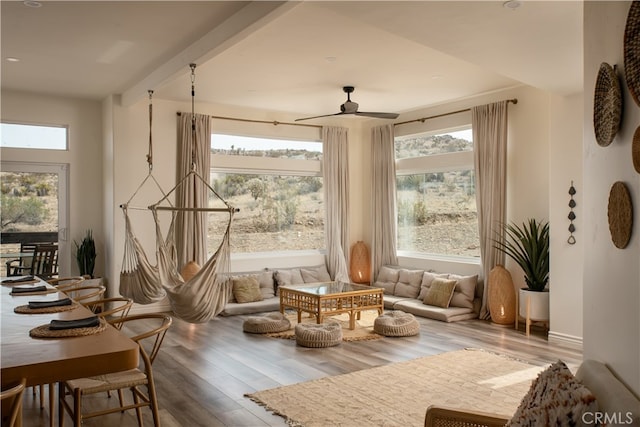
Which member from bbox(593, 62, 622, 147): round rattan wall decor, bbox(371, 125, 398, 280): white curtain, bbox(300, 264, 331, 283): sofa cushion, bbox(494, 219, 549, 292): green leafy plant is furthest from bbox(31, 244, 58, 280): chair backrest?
bbox(593, 62, 622, 147): round rattan wall decor

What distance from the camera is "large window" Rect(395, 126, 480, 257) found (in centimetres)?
750

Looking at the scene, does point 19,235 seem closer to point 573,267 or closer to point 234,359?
point 234,359

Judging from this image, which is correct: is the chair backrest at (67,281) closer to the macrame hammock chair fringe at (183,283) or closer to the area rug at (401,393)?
the macrame hammock chair fringe at (183,283)

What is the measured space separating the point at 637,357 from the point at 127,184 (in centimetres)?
665

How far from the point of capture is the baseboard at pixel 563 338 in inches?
216

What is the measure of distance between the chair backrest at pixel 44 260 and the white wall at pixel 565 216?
6.27 m

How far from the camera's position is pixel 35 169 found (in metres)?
7.16

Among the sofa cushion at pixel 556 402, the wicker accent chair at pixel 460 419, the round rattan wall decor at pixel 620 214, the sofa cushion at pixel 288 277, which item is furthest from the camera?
the sofa cushion at pixel 288 277

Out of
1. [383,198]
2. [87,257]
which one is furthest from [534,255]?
[87,257]

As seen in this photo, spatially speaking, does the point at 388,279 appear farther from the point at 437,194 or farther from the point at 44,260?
the point at 44,260

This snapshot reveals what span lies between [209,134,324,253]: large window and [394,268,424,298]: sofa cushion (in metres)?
1.70

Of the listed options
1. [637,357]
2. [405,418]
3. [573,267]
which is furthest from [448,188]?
[637,357]

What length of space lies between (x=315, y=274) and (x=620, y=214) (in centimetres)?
683

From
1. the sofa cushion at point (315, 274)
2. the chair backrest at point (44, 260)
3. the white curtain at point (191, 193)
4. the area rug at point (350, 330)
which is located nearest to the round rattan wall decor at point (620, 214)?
the area rug at point (350, 330)
